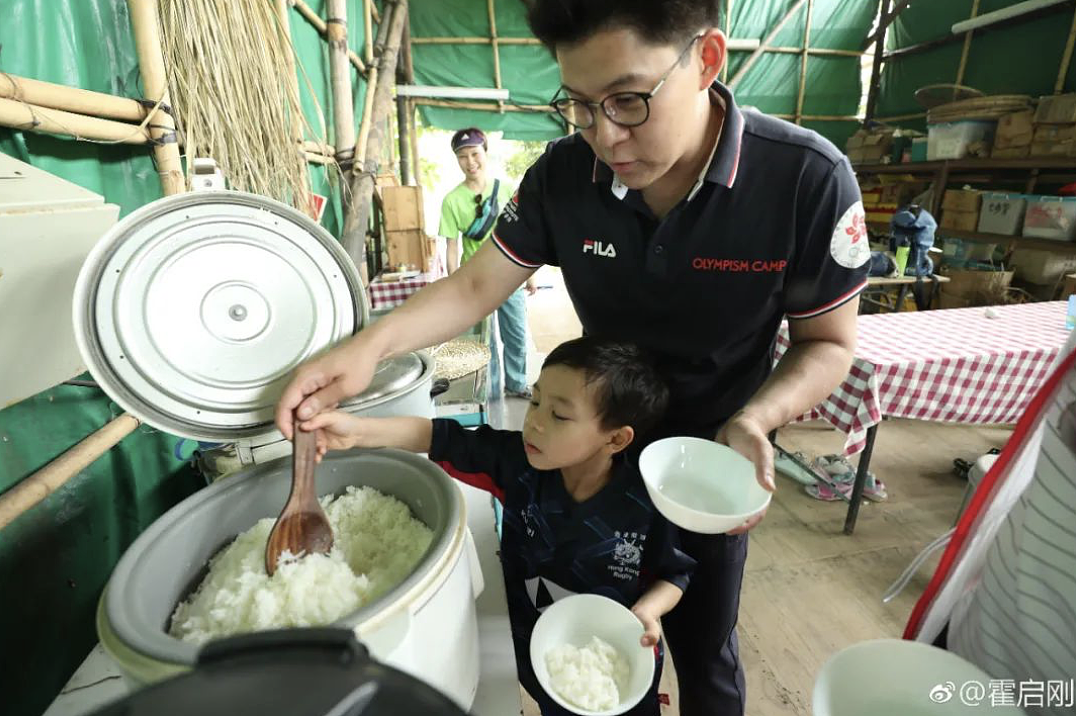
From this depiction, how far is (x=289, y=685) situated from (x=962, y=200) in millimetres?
7713

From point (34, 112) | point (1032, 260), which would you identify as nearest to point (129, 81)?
point (34, 112)

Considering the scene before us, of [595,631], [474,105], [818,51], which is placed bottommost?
[595,631]

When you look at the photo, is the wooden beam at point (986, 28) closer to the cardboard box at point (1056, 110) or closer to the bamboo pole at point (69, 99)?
the cardboard box at point (1056, 110)

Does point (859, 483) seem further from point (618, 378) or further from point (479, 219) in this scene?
point (479, 219)

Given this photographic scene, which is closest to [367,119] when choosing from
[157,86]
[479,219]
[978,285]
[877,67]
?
[479,219]

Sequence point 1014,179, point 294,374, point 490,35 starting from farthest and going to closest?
point 490,35 → point 1014,179 → point 294,374

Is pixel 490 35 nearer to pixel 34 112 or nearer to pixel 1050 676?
pixel 34 112

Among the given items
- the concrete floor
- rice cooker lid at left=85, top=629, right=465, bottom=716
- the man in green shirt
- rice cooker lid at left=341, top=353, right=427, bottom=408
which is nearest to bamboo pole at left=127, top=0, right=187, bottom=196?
rice cooker lid at left=341, top=353, right=427, bottom=408

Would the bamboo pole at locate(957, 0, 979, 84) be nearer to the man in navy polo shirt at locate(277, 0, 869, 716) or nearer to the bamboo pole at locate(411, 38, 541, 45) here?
the bamboo pole at locate(411, 38, 541, 45)

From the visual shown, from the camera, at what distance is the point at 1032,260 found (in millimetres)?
5125

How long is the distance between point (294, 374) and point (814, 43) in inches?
370

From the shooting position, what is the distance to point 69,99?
0.95m

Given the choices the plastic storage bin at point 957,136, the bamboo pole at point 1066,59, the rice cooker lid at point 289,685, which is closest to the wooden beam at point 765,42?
the plastic storage bin at point 957,136

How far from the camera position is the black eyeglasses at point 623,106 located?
90 centimetres
